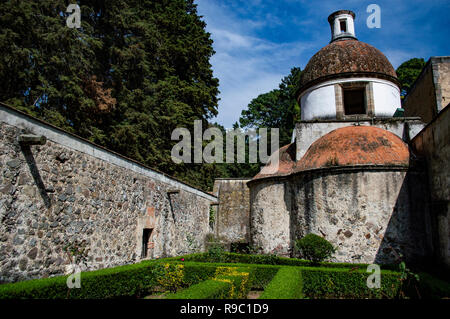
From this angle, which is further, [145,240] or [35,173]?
[145,240]

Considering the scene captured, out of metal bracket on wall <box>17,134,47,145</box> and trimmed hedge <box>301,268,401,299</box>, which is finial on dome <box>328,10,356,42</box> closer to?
trimmed hedge <box>301,268,401,299</box>

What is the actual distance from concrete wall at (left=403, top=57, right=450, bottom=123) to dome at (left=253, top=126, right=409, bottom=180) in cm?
421

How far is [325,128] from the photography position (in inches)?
513

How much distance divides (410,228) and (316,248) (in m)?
2.97

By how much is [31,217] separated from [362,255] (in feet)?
29.1

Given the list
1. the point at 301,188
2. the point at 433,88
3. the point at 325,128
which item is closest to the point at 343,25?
the point at 433,88

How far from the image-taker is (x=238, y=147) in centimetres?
3497

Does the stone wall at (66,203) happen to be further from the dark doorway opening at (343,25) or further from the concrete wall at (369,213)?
the dark doorway opening at (343,25)

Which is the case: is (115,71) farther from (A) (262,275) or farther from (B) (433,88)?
(B) (433,88)

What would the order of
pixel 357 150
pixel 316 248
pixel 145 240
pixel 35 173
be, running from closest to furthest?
pixel 35 173 < pixel 316 248 < pixel 145 240 < pixel 357 150

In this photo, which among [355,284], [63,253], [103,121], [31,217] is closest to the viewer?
[31,217]

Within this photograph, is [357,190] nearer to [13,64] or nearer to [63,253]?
[63,253]
